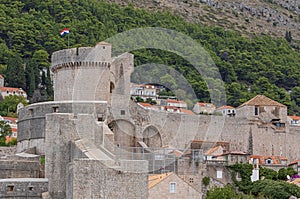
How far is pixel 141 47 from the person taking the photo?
102 m

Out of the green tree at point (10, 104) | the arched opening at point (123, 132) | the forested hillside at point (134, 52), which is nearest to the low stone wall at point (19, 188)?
the arched opening at point (123, 132)

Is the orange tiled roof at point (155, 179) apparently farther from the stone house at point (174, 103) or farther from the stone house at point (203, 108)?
the stone house at point (174, 103)

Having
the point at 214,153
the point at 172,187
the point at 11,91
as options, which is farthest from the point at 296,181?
the point at 11,91

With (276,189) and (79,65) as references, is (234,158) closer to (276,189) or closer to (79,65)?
(276,189)

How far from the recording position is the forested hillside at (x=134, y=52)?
103 m

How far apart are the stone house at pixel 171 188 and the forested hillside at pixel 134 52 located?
176ft

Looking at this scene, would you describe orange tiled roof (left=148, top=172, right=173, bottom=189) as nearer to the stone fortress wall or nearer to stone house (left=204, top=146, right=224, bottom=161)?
A: the stone fortress wall

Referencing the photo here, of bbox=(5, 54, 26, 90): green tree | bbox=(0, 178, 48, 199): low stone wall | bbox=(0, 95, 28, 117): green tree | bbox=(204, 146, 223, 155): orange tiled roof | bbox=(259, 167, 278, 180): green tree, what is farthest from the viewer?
bbox=(5, 54, 26, 90): green tree

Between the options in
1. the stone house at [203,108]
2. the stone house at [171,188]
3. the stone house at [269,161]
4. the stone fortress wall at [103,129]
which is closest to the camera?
the stone fortress wall at [103,129]

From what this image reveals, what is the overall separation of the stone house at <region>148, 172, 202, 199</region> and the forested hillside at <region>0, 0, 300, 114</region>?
2113 inches

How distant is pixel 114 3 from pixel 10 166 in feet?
400

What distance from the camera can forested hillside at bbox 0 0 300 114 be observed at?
103312 mm

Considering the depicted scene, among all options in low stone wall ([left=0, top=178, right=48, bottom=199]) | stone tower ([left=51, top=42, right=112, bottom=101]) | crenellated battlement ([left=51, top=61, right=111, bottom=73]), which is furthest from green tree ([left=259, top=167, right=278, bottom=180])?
low stone wall ([left=0, top=178, right=48, bottom=199])

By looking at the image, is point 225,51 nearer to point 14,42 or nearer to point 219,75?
point 219,75
